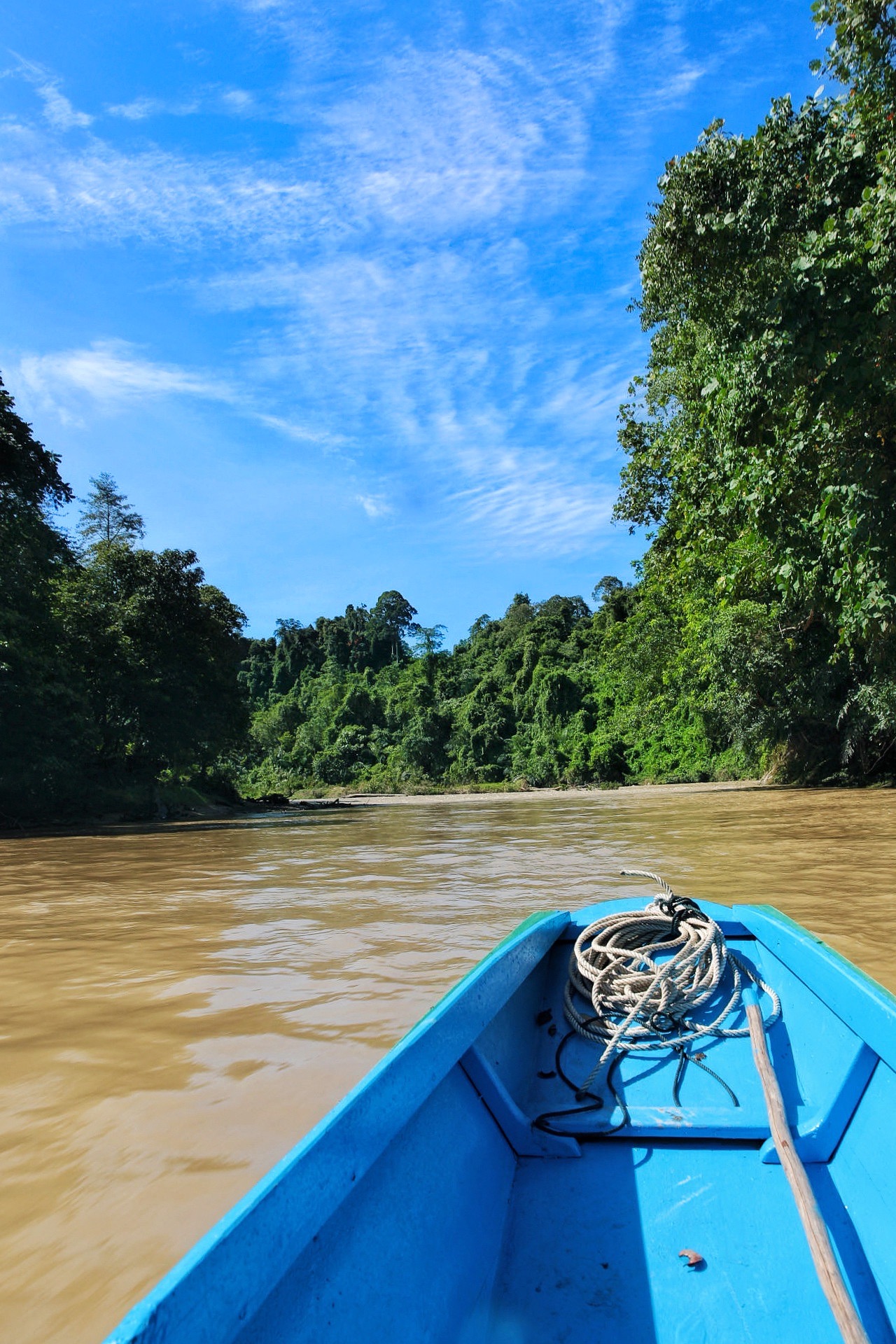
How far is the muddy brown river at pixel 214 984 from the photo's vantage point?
6.53ft

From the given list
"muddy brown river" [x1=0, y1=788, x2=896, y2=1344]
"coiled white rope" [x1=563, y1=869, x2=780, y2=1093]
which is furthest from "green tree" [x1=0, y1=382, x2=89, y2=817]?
"coiled white rope" [x1=563, y1=869, x2=780, y2=1093]

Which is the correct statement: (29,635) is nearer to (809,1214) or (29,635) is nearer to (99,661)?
(99,661)

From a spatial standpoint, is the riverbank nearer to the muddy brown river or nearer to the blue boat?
the muddy brown river

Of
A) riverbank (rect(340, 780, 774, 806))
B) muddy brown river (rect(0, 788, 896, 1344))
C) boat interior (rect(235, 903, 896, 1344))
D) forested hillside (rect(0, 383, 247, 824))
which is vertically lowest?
riverbank (rect(340, 780, 774, 806))

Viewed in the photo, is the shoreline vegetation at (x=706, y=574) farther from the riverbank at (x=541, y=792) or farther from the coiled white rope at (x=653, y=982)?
the coiled white rope at (x=653, y=982)

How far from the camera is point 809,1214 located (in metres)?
1.50

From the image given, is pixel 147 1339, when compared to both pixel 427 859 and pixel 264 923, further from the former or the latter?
pixel 427 859

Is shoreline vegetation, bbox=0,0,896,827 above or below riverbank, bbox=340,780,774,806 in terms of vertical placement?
above

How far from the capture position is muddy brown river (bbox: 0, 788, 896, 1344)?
1990 mm

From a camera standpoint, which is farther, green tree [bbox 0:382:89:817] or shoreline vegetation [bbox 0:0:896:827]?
green tree [bbox 0:382:89:817]

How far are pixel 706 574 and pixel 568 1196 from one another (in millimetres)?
11665

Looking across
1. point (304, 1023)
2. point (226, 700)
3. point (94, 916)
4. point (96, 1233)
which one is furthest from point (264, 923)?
point (226, 700)

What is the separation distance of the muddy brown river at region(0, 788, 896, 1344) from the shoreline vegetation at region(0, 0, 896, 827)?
328cm

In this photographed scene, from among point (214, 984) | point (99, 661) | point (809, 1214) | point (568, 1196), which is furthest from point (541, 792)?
Answer: point (809, 1214)
